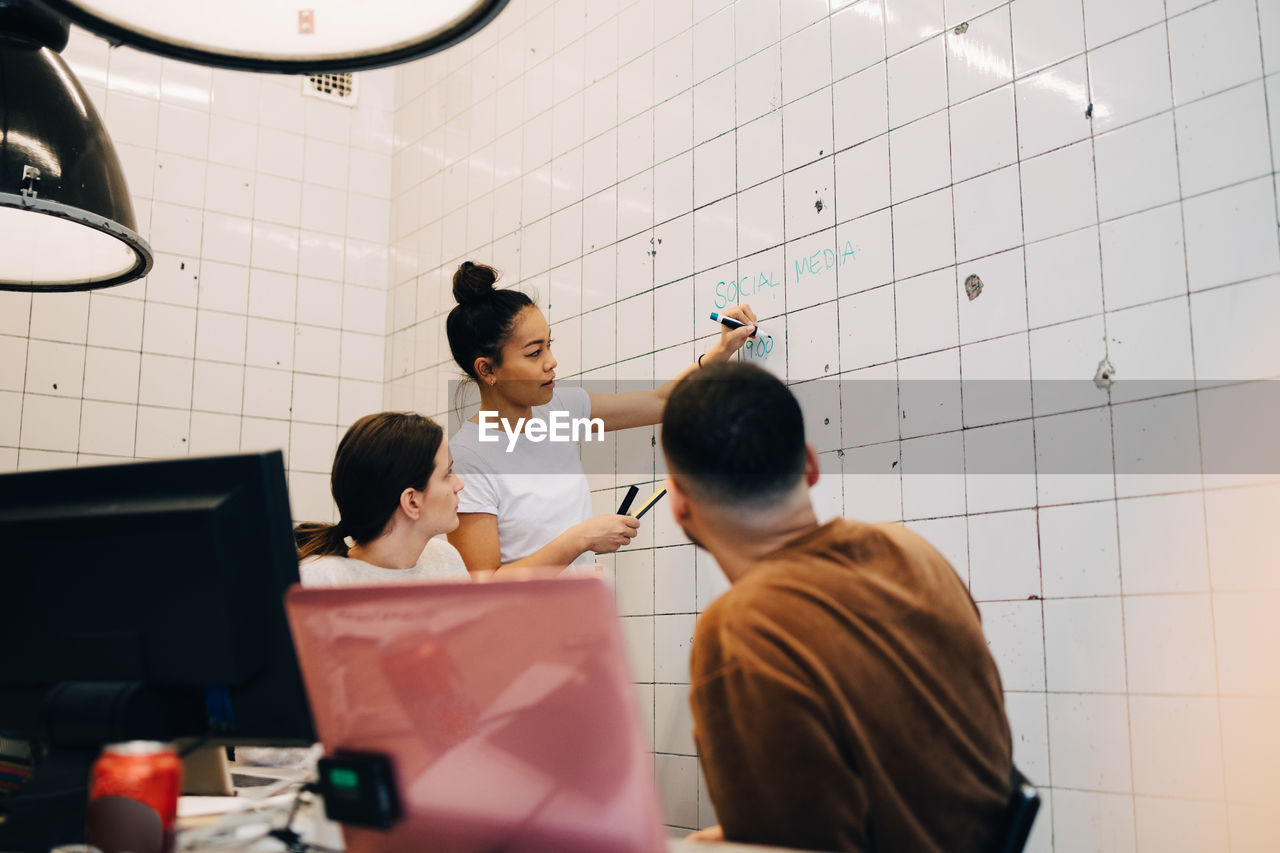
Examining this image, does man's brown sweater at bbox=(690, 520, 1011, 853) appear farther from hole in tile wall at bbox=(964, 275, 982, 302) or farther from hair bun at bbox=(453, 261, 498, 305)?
hair bun at bbox=(453, 261, 498, 305)

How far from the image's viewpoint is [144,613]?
1127 mm

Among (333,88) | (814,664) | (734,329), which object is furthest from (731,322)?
(333,88)

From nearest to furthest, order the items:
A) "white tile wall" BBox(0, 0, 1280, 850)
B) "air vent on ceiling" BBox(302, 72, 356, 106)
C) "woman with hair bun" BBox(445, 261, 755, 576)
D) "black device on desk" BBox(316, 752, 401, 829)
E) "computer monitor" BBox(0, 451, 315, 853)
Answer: "black device on desk" BBox(316, 752, 401, 829) < "computer monitor" BBox(0, 451, 315, 853) < "white tile wall" BBox(0, 0, 1280, 850) < "woman with hair bun" BBox(445, 261, 755, 576) < "air vent on ceiling" BBox(302, 72, 356, 106)

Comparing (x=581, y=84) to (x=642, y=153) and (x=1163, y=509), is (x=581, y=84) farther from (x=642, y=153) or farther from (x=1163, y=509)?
(x=1163, y=509)

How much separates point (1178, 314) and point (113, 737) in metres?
1.63

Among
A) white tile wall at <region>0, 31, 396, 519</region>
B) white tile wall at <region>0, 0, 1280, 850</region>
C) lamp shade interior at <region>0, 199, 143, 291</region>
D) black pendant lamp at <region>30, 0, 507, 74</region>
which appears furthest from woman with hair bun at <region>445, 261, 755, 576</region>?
white tile wall at <region>0, 31, 396, 519</region>

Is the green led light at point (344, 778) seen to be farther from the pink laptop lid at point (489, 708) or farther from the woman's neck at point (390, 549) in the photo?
the woman's neck at point (390, 549)

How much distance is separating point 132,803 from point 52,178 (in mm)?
1266

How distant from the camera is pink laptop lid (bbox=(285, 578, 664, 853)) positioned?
2.54ft

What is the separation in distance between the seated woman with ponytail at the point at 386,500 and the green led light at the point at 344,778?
4.01ft

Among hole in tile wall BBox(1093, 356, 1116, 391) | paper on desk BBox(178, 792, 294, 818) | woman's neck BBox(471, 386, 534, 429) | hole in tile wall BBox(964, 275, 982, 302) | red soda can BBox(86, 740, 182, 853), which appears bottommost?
paper on desk BBox(178, 792, 294, 818)

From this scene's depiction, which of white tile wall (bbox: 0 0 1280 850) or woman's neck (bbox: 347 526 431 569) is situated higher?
white tile wall (bbox: 0 0 1280 850)

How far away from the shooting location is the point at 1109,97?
5.91 feet

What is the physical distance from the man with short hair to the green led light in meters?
0.32
